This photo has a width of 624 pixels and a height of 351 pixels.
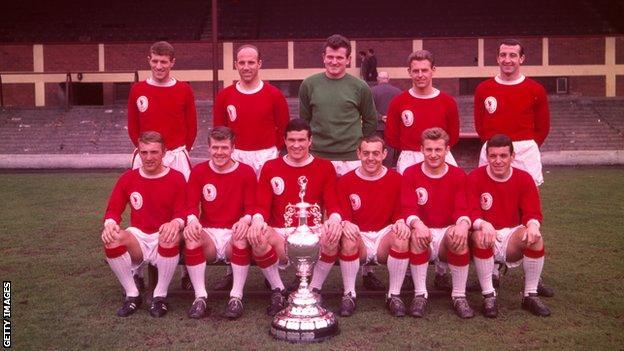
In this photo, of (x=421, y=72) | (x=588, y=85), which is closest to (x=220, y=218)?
(x=421, y=72)

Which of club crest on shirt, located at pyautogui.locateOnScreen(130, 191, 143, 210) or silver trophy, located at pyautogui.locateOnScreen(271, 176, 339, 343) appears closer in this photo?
silver trophy, located at pyautogui.locateOnScreen(271, 176, 339, 343)

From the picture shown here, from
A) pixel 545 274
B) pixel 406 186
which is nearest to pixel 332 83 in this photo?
pixel 406 186

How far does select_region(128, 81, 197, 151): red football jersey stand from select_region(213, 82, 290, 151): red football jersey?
0.88ft

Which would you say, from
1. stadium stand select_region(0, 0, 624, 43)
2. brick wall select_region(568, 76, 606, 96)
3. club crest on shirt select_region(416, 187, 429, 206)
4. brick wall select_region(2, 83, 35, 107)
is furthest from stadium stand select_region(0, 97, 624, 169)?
club crest on shirt select_region(416, 187, 429, 206)

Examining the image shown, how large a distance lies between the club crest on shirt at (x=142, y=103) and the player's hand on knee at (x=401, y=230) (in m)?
2.05

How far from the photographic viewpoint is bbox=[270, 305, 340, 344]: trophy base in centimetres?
386

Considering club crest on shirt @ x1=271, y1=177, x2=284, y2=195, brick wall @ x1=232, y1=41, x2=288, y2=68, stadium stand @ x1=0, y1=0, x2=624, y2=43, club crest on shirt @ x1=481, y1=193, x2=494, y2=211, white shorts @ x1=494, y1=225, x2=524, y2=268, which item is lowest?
white shorts @ x1=494, y1=225, x2=524, y2=268

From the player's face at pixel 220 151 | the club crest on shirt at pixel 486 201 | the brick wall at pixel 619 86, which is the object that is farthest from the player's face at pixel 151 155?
the brick wall at pixel 619 86

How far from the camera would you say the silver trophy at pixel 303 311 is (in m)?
3.87

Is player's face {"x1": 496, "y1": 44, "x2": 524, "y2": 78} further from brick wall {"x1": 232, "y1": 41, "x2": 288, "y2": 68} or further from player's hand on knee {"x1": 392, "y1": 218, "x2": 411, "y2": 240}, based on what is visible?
brick wall {"x1": 232, "y1": 41, "x2": 288, "y2": 68}

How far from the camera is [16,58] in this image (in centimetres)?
1952

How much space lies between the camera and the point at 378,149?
4551mm

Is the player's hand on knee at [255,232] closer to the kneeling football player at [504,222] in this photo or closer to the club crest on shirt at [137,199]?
the club crest on shirt at [137,199]

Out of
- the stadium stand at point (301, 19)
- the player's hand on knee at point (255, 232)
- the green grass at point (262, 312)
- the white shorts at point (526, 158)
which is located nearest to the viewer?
the green grass at point (262, 312)
